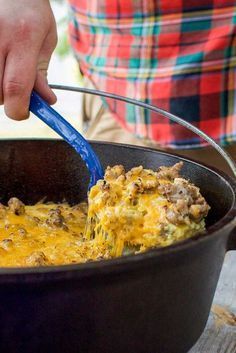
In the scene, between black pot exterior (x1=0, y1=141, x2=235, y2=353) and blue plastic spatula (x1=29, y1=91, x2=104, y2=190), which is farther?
blue plastic spatula (x1=29, y1=91, x2=104, y2=190)

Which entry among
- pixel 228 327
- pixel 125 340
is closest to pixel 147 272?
pixel 125 340

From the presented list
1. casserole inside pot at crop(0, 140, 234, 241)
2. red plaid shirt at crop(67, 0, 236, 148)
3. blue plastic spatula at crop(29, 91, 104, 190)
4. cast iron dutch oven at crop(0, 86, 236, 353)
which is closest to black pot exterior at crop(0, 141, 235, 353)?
cast iron dutch oven at crop(0, 86, 236, 353)

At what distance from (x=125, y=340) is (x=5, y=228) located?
17.9 inches

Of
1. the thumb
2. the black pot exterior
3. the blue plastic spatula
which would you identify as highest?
the thumb

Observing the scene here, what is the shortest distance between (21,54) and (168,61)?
27.3 inches

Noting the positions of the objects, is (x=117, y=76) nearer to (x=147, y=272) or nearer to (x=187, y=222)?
(x=187, y=222)

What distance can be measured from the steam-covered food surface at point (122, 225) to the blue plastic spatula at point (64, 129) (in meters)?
0.09

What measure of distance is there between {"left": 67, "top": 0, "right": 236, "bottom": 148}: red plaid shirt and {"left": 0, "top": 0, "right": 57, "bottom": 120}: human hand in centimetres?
55

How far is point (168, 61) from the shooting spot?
192 cm

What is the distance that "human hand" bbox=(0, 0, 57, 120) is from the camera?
1291 mm

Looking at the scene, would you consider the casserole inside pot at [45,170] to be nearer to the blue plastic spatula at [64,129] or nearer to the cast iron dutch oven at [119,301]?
the blue plastic spatula at [64,129]

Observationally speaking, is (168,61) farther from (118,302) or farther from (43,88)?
(118,302)

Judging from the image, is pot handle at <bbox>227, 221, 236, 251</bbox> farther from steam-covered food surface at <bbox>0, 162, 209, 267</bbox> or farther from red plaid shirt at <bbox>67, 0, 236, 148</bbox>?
red plaid shirt at <bbox>67, 0, 236, 148</bbox>

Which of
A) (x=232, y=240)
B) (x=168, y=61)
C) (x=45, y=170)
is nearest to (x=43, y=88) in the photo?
(x=45, y=170)
